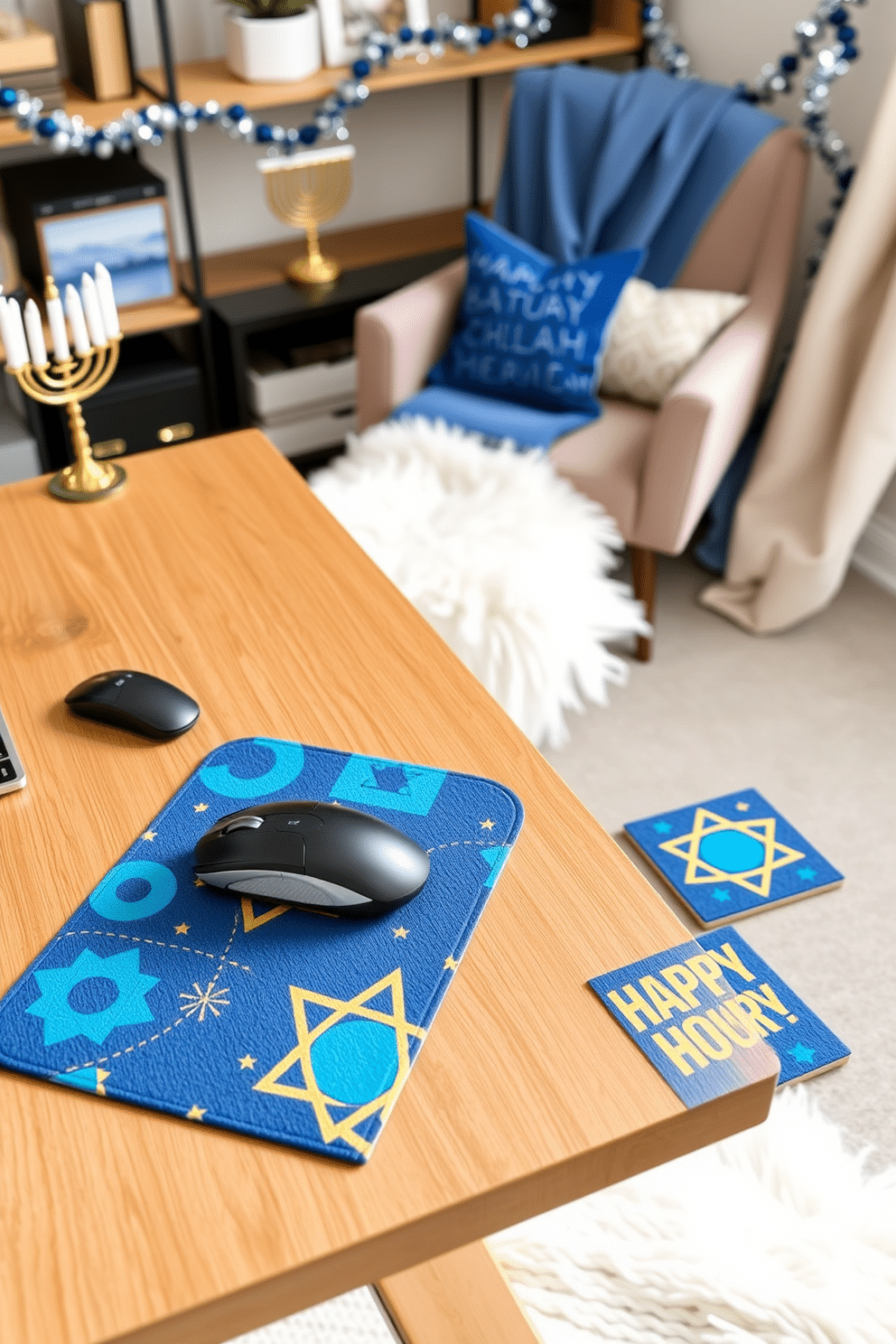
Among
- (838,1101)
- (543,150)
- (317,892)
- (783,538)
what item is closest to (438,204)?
(543,150)

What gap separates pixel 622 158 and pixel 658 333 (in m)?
0.42

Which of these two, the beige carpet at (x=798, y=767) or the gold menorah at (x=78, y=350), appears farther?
the beige carpet at (x=798, y=767)

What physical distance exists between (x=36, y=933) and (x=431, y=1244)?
1.25ft

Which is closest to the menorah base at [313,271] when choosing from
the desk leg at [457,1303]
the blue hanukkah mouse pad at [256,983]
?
the blue hanukkah mouse pad at [256,983]

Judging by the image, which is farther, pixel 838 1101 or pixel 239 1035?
pixel 838 1101

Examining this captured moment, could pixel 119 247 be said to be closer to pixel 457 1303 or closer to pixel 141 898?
pixel 141 898

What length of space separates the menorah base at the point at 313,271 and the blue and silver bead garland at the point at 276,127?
250 millimetres

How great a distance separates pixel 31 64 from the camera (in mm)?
2328

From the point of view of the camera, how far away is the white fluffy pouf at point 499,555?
1.98 meters

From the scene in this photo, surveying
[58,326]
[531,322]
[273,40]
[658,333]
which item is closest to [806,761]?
[658,333]

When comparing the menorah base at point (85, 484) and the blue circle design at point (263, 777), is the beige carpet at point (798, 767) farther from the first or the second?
the menorah base at point (85, 484)

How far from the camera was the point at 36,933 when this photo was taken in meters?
0.92

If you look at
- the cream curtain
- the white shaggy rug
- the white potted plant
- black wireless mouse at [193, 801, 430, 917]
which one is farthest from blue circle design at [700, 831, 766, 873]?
the white potted plant

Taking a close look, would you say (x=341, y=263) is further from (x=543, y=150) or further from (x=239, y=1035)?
(x=239, y=1035)
